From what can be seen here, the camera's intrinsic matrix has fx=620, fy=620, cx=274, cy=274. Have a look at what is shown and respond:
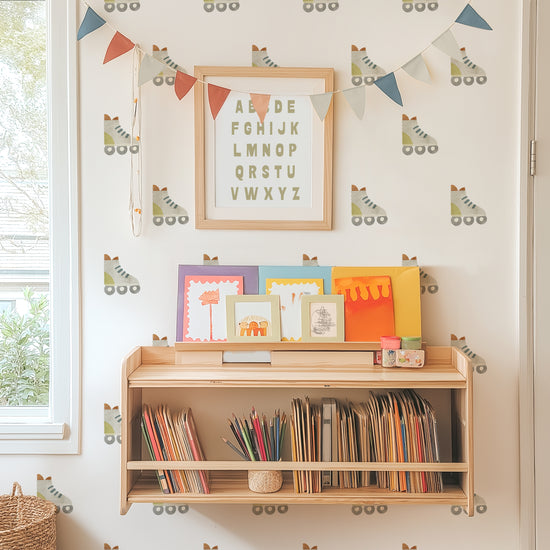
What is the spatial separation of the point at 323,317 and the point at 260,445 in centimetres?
42

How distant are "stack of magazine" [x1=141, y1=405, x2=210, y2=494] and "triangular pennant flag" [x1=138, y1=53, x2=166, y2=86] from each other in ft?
3.29

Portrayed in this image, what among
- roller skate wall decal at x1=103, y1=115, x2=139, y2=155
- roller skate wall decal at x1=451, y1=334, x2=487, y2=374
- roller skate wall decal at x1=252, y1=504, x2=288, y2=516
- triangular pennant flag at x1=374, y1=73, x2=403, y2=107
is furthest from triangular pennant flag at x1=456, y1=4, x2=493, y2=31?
roller skate wall decal at x1=252, y1=504, x2=288, y2=516

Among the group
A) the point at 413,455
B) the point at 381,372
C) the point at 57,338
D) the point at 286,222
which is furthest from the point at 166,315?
the point at 413,455

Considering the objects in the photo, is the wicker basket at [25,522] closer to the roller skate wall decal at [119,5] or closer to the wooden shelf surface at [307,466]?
the wooden shelf surface at [307,466]


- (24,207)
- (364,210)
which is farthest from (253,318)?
(24,207)

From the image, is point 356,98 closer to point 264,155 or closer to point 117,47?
point 264,155

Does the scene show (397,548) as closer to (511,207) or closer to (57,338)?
(511,207)

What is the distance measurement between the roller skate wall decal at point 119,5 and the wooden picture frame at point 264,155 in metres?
0.28

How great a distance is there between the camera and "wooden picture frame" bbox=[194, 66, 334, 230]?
192 cm

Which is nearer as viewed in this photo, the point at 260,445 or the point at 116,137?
the point at 260,445

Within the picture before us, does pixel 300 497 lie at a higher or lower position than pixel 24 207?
lower

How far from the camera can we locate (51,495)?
77.4 inches

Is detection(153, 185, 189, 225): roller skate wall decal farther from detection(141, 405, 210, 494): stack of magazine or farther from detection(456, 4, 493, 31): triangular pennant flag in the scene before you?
detection(456, 4, 493, 31): triangular pennant flag

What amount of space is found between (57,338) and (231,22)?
1.13m
